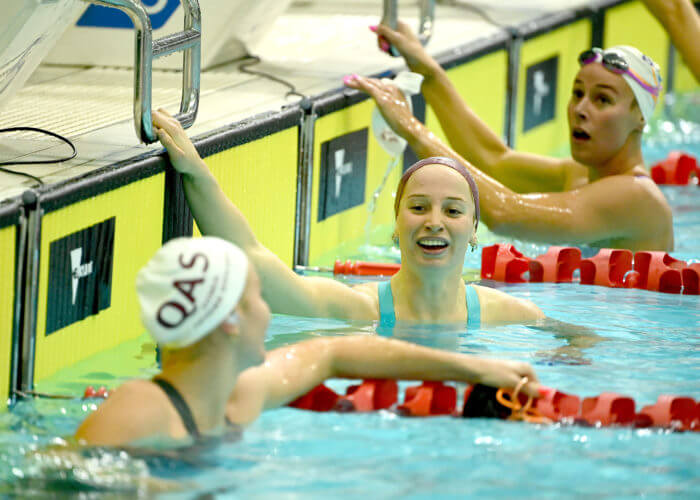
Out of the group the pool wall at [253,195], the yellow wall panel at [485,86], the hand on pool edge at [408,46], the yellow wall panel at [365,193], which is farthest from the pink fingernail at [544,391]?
the yellow wall panel at [485,86]

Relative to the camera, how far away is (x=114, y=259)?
4098 mm

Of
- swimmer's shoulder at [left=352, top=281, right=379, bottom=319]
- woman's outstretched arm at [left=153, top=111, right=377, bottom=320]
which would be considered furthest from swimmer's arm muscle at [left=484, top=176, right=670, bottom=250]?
woman's outstretched arm at [left=153, top=111, right=377, bottom=320]

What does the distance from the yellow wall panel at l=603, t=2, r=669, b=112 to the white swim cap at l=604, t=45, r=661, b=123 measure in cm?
300

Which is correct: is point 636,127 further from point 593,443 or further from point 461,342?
point 593,443

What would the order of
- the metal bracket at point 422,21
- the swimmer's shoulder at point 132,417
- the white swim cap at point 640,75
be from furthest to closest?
the metal bracket at point 422,21 < the white swim cap at point 640,75 < the swimmer's shoulder at point 132,417

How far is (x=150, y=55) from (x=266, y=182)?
3.81 feet

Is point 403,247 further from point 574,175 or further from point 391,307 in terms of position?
point 574,175

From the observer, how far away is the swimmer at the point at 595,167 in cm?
528

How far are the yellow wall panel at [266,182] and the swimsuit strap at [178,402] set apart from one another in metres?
1.68

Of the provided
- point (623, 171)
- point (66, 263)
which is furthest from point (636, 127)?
point (66, 263)

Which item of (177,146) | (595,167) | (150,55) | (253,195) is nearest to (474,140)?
(595,167)

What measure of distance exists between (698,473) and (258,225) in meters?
2.30

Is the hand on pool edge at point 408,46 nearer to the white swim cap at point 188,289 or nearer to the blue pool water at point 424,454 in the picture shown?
the blue pool water at point 424,454

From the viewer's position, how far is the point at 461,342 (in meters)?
4.21
